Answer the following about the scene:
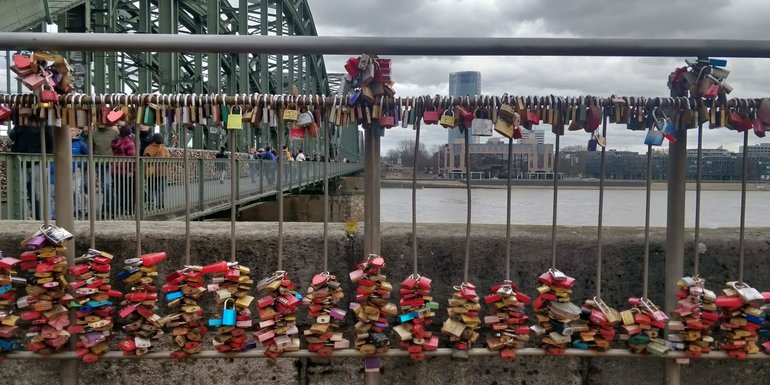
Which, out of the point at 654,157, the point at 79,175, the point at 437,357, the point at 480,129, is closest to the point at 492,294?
the point at 437,357

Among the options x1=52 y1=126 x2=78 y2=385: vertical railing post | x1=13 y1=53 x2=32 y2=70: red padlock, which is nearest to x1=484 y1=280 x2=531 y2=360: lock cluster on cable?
x1=52 y1=126 x2=78 y2=385: vertical railing post

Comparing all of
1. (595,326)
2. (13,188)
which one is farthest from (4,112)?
(13,188)

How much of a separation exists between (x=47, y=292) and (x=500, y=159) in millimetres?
2171

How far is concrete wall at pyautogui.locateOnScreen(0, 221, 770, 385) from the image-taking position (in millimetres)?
2625

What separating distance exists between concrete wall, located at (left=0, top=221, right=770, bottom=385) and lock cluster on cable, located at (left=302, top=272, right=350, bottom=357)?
7.4 inches

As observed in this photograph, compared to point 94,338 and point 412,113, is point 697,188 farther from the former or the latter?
point 94,338

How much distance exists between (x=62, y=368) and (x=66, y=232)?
66cm

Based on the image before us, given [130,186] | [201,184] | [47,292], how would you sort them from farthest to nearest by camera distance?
[201,184], [130,186], [47,292]

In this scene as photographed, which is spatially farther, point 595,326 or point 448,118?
point 595,326

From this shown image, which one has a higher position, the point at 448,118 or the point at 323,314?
the point at 448,118

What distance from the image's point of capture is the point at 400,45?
2262mm

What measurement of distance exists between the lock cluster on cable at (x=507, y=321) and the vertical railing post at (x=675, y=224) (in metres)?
0.70

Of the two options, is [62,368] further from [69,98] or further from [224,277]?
[69,98]

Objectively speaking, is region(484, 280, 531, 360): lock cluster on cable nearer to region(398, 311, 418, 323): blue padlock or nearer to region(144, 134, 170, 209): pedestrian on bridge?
region(398, 311, 418, 323): blue padlock
